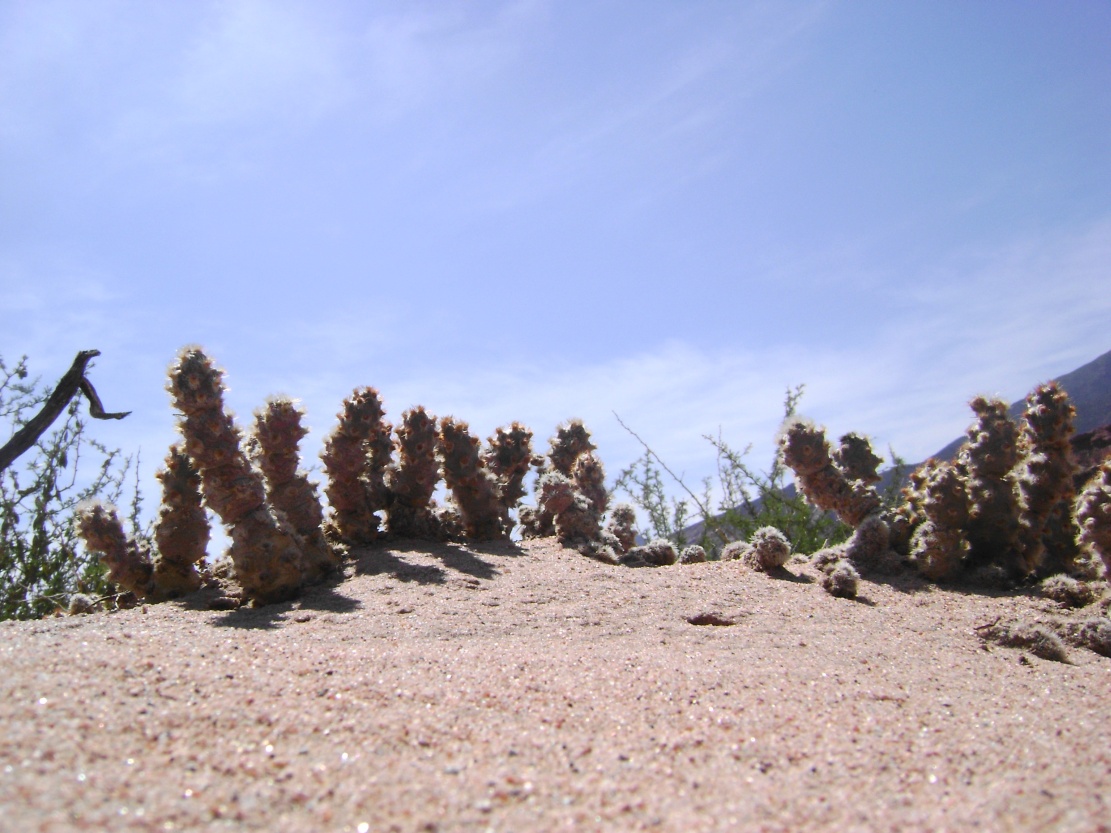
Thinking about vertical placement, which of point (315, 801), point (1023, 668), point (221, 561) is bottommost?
point (1023, 668)

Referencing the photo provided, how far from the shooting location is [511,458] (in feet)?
21.9

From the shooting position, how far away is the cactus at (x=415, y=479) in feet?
18.3

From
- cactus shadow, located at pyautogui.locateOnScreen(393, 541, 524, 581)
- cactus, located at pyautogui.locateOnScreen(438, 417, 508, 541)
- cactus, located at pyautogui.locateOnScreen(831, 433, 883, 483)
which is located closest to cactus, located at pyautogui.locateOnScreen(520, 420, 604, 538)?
cactus, located at pyautogui.locateOnScreen(438, 417, 508, 541)

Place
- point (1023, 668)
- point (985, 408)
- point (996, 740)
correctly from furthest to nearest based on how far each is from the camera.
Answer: point (985, 408)
point (1023, 668)
point (996, 740)

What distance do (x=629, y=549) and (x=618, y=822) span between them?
4502 mm

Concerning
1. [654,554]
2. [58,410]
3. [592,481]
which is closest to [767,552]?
[654,554]

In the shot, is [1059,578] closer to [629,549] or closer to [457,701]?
[629,549]

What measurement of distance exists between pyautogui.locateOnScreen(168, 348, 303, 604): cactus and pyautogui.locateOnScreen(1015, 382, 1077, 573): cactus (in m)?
4.71

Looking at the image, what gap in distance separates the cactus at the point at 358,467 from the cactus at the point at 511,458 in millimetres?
1111

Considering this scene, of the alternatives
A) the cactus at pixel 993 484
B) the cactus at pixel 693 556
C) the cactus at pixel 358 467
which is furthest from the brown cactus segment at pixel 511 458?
the cactus at pixel 993 484

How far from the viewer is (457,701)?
8.12 feet

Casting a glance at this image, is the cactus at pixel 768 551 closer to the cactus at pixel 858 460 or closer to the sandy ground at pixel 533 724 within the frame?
the cactus at pixel 858 460

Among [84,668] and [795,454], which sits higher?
[795,454]

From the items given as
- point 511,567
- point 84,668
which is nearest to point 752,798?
point 84,668
